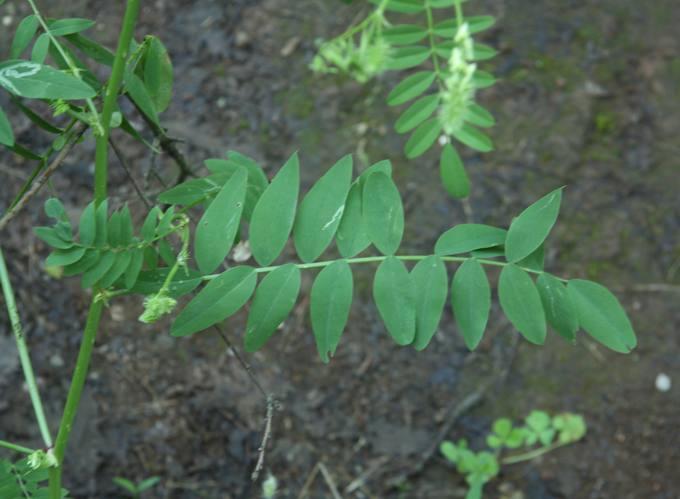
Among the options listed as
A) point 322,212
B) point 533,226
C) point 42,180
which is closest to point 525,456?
point 533,226

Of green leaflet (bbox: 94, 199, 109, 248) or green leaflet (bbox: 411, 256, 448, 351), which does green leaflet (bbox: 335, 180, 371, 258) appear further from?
green leaflet (bbox: 94, 199, 109, 248)

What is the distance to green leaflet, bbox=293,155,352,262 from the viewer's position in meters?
1.22

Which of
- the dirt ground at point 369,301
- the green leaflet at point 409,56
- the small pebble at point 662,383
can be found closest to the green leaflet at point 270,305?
the green leaflet at point 409,56

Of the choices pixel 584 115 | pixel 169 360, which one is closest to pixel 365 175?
pixel 169 360

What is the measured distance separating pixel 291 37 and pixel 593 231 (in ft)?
4.41

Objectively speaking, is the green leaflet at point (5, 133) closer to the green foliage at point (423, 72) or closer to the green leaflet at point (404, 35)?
the green foliage at point (423, 72)

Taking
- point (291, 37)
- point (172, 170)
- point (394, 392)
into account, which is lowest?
point (394, 392)

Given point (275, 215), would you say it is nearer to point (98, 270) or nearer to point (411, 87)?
point (98, 270)

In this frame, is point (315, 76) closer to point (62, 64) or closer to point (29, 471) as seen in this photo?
point (62, 64)

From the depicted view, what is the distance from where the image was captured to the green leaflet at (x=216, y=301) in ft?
3.95

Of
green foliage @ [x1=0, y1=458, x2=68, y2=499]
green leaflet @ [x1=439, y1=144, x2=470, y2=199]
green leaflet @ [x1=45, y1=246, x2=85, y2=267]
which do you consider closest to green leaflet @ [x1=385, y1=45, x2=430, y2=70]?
green leaflet @ [x1=439, y1=144, x2=470, y2=199]

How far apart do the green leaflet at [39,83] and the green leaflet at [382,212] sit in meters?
0.45

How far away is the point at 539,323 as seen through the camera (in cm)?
127

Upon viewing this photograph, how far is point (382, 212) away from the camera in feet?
4.14
